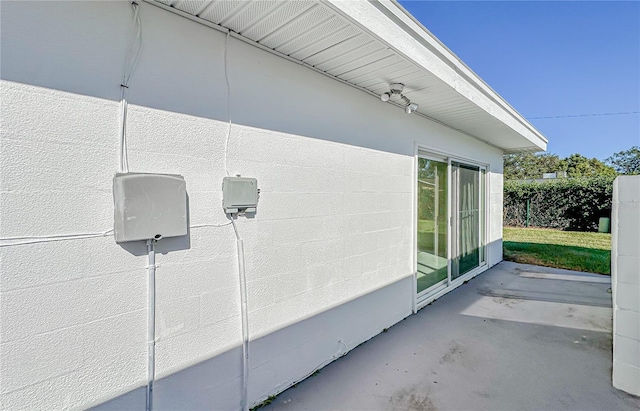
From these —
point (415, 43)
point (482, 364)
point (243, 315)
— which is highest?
point (415, 43)

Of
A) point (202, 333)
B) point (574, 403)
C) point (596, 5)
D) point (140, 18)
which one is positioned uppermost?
point (596, 5)

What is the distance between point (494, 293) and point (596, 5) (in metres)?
8.95

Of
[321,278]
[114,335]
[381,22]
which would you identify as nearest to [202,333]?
[114,335]

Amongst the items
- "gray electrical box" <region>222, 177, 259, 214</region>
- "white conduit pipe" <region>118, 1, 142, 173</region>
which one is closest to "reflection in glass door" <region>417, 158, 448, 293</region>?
"gray electrical box" <region>222, 177, 259, 214</region>

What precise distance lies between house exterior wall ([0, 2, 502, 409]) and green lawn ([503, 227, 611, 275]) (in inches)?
250

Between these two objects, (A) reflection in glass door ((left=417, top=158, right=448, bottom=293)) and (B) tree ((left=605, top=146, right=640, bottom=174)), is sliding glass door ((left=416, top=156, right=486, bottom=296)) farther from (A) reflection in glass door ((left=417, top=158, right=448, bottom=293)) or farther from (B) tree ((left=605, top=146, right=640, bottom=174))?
(B) tree ((left=605, top=146, right=640, bottom=174))

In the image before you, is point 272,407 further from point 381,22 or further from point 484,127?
point 484,127

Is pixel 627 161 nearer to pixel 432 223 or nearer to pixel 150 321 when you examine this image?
pixel 432 223

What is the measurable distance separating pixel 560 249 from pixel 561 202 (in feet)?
17.9

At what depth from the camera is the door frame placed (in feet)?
13.7

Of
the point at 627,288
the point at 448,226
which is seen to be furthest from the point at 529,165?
the point at 627,288

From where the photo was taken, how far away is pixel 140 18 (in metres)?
1.71

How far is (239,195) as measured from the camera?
2.12m

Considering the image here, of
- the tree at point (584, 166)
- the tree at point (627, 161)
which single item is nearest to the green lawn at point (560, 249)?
the tree at point (627, 161)
